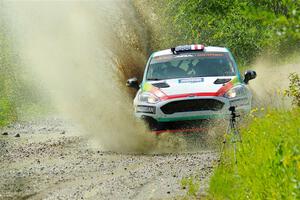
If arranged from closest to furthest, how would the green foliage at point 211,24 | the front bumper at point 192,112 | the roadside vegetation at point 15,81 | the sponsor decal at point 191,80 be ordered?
the front bumper at point 192,112
the sponsor decal at point 191,80
the green foliage at point 211,24
the roadside vegetation at point 15,81

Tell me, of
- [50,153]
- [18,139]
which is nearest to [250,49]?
[18,139]

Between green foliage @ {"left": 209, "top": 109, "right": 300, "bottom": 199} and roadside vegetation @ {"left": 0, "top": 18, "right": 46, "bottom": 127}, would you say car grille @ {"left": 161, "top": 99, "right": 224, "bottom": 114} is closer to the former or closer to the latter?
green foliage @ {"left": 209, "top": 109, "right": 300, "bottom": 199}

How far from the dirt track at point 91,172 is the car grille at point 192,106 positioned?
2.80ft

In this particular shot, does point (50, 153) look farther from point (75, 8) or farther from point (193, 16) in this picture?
point (193, 16)

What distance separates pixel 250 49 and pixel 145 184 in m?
24.1

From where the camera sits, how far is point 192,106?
1385 cm

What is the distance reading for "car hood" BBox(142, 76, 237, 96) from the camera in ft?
46.2

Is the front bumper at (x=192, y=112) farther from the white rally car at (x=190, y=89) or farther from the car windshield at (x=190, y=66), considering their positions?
the car windshield at (x=190, y=66)

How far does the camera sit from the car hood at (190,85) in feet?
46.2

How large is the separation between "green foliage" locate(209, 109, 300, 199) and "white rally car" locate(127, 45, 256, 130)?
4491mm

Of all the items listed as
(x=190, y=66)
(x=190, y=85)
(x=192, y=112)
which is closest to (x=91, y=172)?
(x=192, y=112)

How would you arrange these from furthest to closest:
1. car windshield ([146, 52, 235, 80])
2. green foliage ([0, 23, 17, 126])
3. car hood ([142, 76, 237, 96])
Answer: green foliage ([0, 23, 17, 126]) → car windshield ([146, 52, 235, 80]) → car hood ([142, 76, 237, 96])

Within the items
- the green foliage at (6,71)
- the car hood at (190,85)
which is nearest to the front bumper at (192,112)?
the car hood at (190,85)

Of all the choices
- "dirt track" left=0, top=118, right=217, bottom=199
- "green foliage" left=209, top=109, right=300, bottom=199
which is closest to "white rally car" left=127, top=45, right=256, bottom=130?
"dirt track" left=0, top=118, right=217, bottom=199
